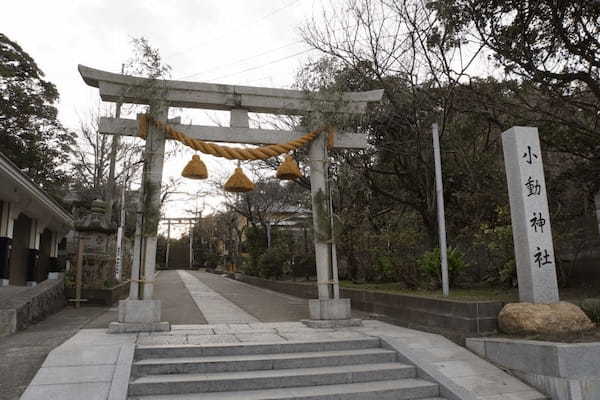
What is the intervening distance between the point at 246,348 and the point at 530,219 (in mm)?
4742

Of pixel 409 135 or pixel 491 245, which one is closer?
pixel 491 245

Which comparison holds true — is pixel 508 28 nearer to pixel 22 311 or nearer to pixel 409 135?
pixel 409 135

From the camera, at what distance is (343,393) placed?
4891mm

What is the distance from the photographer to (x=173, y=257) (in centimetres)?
4900

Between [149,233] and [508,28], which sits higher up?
[508,28]

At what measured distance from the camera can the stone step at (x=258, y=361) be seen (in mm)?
5230

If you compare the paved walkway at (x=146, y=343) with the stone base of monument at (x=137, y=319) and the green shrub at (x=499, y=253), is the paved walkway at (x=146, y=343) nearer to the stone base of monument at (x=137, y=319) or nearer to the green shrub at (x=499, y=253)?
the stone base of monument at (x=137, y=319)

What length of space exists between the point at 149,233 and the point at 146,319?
1.47 m

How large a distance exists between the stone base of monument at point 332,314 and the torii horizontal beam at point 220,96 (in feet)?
12.6

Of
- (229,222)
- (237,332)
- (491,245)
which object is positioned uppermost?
(229,222)

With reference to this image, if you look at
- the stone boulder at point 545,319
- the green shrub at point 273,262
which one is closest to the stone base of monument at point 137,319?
the stone boulder at point 545,319

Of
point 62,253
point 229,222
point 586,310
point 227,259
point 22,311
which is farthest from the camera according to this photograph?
point 227,259

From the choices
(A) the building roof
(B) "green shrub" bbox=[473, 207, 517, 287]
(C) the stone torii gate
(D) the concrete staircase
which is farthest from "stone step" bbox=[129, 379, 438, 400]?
(A) the building roof

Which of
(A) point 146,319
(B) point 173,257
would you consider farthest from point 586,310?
(B) point 173,257
